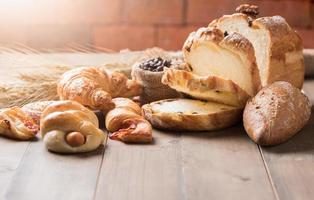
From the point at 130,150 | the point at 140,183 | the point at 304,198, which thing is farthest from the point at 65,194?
the point at 304,198

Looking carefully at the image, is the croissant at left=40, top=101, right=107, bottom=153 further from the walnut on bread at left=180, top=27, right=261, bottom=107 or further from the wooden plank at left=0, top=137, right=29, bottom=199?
the walnut on bread at left=180, top=27, right=261, bottom=107

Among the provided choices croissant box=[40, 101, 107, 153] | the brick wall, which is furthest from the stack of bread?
the brick wall

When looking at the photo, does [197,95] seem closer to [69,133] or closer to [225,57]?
[225,57]

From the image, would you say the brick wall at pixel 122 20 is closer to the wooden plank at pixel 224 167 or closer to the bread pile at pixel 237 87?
the bread pile at pixel 237 87

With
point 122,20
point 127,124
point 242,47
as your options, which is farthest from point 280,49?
point 122,20

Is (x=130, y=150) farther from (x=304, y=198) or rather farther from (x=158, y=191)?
(x=304, y=198)
